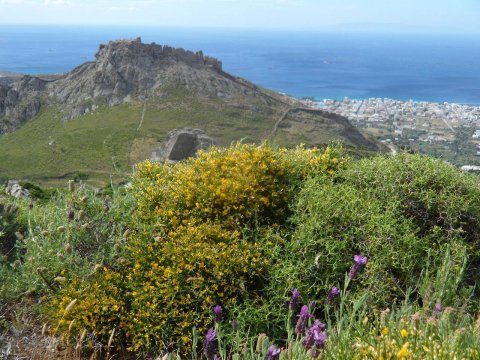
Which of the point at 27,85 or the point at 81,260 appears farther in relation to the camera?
the point at 27,85

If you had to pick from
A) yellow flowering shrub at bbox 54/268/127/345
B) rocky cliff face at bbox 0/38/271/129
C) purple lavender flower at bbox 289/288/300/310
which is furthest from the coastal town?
purple lavender flower at bbox 289/288/300/310

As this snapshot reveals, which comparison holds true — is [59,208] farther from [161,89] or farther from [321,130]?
[161,89]

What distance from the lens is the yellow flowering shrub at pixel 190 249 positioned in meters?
4.13

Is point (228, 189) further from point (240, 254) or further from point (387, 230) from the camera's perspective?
point (387, 230)

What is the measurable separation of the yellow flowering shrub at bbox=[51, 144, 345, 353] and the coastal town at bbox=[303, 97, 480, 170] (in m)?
82.3

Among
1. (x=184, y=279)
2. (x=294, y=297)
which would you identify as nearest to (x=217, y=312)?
(x=294, y=297)

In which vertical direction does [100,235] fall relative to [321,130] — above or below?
above

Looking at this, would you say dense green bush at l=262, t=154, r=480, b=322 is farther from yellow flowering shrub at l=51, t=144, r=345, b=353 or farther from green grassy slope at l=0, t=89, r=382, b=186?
green grassy slope at l=0, t=89, r=382, b=186

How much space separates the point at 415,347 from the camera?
272 cm

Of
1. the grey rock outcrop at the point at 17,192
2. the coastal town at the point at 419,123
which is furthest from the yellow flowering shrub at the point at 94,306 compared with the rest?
the coastal town at the point at 419,123

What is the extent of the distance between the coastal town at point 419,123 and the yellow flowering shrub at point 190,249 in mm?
82338

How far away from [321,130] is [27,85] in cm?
6621

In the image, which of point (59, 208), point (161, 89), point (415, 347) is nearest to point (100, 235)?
point (59, 208)

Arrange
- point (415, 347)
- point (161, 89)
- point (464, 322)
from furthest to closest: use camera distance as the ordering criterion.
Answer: point (161, 89)
point (464, 322)
point (415, 347)
